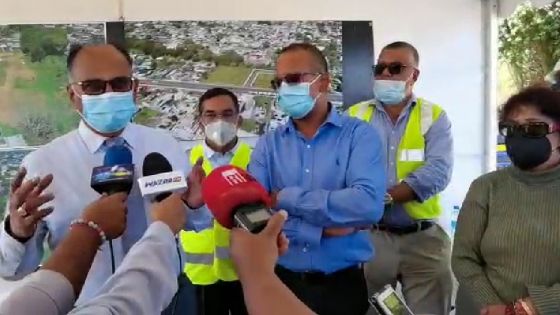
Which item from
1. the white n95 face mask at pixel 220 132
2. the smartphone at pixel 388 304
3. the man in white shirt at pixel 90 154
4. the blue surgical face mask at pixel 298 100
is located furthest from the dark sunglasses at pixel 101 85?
the white n95 face mask at pixel 220 132

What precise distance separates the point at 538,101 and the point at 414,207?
0.92 meters

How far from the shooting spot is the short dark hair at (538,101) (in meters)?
2.49

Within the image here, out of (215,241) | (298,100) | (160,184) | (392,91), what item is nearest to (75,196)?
(160,184)

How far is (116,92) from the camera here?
78.2 inches

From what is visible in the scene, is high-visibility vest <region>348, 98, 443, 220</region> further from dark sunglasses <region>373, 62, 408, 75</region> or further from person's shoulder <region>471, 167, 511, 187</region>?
person's shoulder <region>471, 167, 511, 187</region>

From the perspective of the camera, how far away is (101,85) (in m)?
1.99

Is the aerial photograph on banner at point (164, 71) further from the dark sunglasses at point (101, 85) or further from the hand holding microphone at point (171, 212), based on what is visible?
the hand holding microphone at point (171, 212)

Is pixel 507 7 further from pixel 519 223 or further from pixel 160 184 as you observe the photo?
pixel 160 184

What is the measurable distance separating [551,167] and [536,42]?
240 centimetres

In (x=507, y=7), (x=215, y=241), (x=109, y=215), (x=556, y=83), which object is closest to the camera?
(x=109, y=215)

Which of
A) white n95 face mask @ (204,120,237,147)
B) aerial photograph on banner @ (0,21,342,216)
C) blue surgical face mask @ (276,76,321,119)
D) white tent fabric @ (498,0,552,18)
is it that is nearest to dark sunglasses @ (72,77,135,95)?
blue surgical face mask @ (276,76,321,119)

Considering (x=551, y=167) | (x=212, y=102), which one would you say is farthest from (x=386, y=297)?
(x=212, y=102)

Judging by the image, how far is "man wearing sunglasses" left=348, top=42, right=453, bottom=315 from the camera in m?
3.18

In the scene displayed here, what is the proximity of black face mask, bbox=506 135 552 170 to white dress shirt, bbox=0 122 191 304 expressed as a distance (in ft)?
4.36
